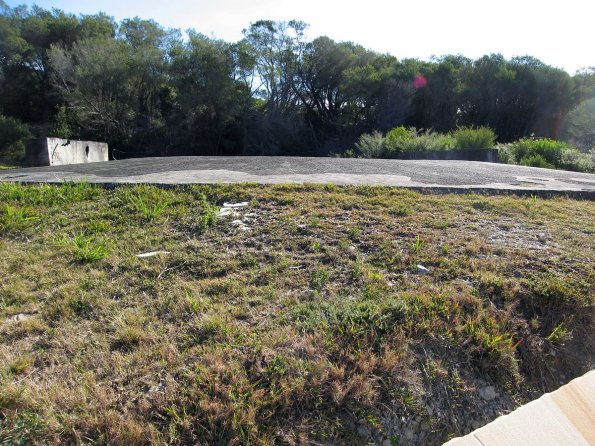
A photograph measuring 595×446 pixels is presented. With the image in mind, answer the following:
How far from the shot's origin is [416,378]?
172cm

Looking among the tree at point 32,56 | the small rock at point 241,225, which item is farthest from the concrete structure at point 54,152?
the tree at point 32,56

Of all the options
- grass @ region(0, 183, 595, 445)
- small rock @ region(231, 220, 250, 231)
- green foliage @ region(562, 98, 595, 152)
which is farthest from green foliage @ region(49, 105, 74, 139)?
green foliage @ region(562, 98, 595, 152)

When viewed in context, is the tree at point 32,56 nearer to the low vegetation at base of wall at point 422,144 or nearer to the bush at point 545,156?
the low vegetation at base of wall at point 422,144

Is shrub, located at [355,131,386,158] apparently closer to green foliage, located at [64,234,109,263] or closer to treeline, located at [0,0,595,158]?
green foliage, located at [64,234,109,263]

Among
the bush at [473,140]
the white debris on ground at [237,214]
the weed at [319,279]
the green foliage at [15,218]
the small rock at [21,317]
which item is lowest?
the small rock at [21,317]

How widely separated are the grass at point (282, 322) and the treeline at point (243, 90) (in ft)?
71.5

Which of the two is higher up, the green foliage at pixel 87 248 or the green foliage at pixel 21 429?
the green foliage at pixel 87 248

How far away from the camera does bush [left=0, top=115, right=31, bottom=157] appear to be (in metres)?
19.7

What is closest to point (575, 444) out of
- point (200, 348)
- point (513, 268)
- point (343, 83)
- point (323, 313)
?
point (323, 313)

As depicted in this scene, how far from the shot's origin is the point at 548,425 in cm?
102

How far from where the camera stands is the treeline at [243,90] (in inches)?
936

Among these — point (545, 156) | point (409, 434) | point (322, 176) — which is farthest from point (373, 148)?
point (409, 434)

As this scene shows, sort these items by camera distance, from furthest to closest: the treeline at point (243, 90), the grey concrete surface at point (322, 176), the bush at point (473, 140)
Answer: the treeline at point (243, 90)
the bush at point (473, 140)
the grey concrete surface at point (322, 176)

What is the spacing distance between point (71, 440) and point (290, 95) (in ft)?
93.5
